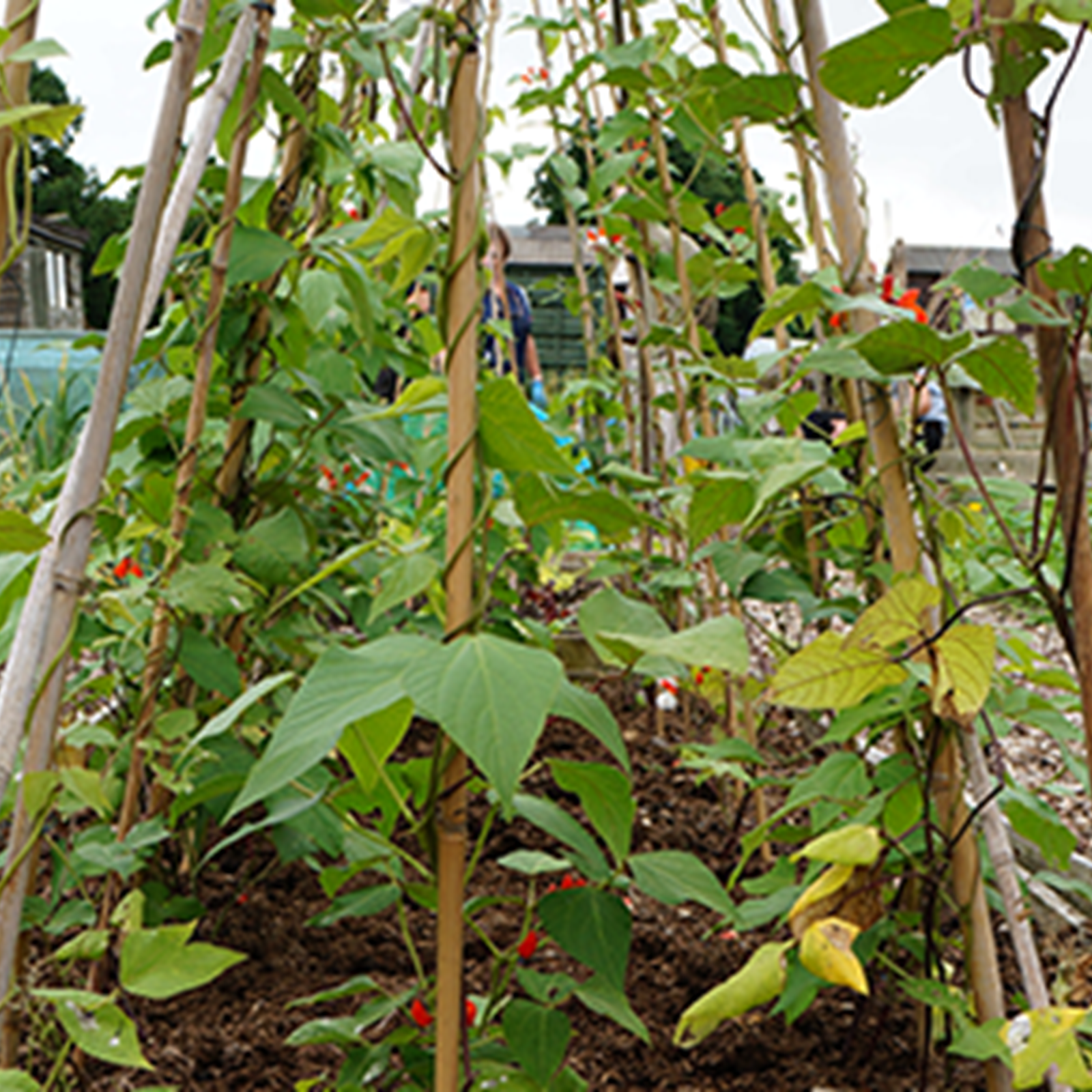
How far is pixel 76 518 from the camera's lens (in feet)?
2.73

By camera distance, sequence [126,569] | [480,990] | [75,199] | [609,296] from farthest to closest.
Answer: [75,199] < [609,296] < [126,569] < [480,990]

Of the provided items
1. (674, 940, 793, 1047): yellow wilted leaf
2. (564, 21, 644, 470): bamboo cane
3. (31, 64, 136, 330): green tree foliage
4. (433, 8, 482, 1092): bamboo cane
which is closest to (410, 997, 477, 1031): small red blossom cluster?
(433, 8, 482, 1092): bamboo cane

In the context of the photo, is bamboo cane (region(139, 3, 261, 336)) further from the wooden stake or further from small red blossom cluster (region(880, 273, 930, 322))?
the wooden stake

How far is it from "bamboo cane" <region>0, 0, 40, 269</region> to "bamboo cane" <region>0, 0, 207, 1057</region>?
0.09m

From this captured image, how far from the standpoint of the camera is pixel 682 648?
0.79 metres

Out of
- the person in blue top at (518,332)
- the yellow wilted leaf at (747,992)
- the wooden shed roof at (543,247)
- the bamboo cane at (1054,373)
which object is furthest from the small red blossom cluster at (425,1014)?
the wooden shed roof at (543,247)

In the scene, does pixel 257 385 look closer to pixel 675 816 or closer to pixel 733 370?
pixel 733 370

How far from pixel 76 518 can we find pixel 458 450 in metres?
0.27

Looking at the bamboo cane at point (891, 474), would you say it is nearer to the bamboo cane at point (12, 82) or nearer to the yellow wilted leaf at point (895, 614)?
the yellow wilted leaf at point (895, 614)

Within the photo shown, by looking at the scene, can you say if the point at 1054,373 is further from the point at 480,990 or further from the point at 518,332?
the point at 518,332

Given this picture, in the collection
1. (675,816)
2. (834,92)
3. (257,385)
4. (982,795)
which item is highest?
(834,92)

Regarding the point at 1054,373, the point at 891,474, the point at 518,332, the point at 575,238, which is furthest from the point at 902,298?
the point at 518,332

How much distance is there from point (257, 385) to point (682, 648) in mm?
991

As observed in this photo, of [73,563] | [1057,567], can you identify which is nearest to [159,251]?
[73,563]
